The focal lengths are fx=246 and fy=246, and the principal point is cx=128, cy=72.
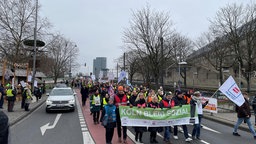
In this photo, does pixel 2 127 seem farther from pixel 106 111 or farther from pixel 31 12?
pixel 31 12

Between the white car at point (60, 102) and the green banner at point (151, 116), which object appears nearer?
the green banner at point (151, 116)

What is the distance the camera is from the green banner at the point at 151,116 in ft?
27.3

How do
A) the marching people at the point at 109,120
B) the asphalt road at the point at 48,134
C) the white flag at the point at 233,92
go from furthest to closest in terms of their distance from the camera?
the white flag at the point at 233,92, the asphalt road at the point at 48,134, the marching people at the point at 109,120

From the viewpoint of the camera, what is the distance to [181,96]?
29.8 feet

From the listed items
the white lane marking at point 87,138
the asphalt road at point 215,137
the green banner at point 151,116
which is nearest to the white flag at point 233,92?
the asphalt road at point 215,137

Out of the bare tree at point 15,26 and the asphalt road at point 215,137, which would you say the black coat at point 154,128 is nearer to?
the asphalt road at point 215,137

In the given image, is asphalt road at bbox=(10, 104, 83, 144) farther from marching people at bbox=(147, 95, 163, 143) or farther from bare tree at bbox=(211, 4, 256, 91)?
bare tree at bbox=(211, 4, 256, 91)

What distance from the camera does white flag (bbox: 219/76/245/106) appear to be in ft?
32.4

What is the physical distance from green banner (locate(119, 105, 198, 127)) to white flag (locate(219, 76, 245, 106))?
89.8 inches

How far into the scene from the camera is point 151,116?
8.48m

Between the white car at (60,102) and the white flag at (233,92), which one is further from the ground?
the white flag at (233,92)

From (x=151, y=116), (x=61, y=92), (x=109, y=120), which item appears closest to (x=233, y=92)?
(x=151, y=116)

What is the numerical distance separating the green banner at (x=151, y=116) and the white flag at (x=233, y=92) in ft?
7.48

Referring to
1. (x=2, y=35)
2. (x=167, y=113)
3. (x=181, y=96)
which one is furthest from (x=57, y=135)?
(x=2, y=35)
